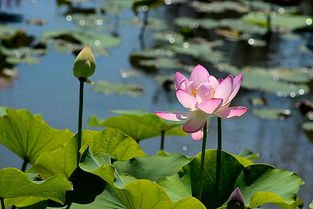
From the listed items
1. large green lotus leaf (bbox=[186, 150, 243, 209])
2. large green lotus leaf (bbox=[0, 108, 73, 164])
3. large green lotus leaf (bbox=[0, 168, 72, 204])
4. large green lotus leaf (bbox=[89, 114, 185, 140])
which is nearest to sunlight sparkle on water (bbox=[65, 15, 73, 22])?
large green lotus leaf (bbox=[89, 114, 185, 140])

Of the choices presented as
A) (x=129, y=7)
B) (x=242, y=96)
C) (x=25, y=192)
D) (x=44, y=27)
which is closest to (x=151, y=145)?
(x=242, y=96)

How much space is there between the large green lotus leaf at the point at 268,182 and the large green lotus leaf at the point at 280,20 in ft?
10.8

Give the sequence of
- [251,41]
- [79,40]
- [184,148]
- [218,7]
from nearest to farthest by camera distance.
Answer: [184,148] → [79,40] → [251,41] → [218,7]

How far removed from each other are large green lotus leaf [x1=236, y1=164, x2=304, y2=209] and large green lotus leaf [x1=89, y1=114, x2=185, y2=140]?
378mm

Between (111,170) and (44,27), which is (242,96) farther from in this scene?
(111,170)

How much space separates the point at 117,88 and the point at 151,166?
2011mm

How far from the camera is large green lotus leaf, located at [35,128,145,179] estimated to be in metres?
1.29

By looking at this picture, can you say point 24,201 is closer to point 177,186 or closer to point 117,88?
point 177,186

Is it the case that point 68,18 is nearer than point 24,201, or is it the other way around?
point 24,201

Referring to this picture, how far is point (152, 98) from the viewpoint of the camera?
3.28 m

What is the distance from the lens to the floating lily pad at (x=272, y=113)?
3193 mm

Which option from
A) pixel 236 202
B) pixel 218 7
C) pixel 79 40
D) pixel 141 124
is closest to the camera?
pixel 236 202

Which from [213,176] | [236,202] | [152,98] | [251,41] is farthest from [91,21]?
[236,202]

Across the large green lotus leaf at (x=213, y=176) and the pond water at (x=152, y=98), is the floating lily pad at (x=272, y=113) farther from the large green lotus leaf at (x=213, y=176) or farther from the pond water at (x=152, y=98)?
the large green lotus leaf at (x=213, y=176)
